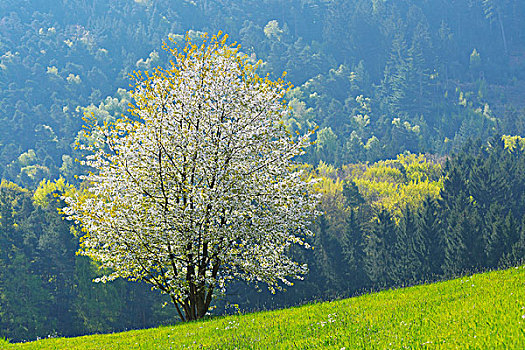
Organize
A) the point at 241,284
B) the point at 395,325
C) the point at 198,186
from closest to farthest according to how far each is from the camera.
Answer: the point at 395,325 < the point at 198,186 < the point at 241,284

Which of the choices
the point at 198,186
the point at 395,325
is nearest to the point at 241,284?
the point at 198,186

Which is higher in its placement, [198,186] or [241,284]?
[198,186]

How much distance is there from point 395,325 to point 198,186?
1165 centimetres

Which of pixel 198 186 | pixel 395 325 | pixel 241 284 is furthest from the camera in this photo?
pixel 241 284

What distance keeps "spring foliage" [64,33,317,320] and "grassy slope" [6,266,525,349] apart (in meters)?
4.77

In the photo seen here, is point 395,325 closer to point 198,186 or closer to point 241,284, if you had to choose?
point 198,186

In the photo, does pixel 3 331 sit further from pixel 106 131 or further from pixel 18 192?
pixel 106 131

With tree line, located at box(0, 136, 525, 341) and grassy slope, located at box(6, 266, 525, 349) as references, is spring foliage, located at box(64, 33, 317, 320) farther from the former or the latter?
tree line, located at box(0, 136, 525, 341)

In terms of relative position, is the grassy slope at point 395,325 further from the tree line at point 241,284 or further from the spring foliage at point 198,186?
the tree line at point 241,284

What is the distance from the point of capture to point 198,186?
19.8 metres

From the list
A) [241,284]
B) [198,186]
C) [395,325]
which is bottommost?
[395,325]

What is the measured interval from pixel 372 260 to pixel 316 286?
11.4m

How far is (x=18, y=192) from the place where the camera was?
105875mm

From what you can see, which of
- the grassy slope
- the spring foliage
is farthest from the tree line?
the grassy slope
